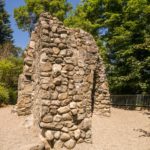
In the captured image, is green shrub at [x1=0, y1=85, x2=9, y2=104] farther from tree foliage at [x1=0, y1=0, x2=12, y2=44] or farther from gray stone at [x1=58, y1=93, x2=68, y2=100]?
tree foliage at [x1=0, y1=0, x2=12, y2=44]

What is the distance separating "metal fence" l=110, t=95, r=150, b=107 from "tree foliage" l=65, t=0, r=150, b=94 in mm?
525

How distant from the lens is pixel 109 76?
844 inches

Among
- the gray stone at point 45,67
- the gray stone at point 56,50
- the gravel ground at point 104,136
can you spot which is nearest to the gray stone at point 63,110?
the gravel ground at point 104,136

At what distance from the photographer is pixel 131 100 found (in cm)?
2009

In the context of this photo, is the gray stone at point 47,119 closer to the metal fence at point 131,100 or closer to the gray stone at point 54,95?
the gray stone at point 54,95

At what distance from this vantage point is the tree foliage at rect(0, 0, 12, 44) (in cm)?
3934

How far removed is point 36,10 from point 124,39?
14.6 m

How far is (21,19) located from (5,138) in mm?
28467

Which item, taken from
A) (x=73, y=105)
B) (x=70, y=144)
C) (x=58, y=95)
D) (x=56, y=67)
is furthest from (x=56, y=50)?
(x=70, y=144)

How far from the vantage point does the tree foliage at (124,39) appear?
19984mm

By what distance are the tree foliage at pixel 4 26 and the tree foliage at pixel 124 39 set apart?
58.5ft

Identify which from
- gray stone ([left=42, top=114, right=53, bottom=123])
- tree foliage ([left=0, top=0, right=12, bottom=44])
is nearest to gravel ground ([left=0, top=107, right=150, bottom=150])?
gray stone ([left=42, top=114, right=53, bottom=123])

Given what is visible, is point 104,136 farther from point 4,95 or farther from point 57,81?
point 4,95

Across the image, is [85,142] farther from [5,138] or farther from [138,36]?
[138,36]
